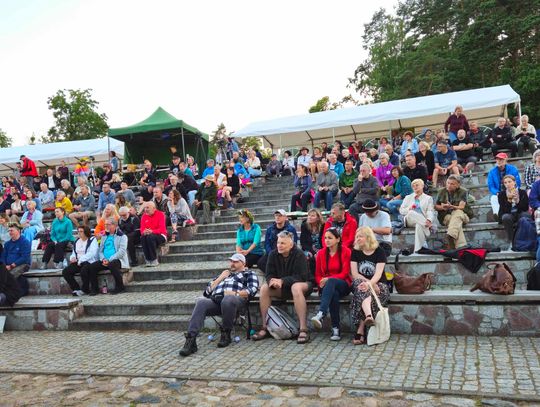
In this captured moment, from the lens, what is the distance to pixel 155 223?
9.32 meters

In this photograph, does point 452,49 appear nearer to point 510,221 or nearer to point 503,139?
point 503,139

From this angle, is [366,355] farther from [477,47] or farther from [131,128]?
[477,47]

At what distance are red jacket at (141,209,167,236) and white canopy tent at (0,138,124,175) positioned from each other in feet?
39.8

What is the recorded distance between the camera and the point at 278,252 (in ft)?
19.5

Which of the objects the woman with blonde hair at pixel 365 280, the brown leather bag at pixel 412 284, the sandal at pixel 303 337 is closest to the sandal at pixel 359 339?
the woman with blonde hair at pixel 365 280

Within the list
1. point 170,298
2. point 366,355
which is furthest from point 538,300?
point 170,298

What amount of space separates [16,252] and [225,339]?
217 inches

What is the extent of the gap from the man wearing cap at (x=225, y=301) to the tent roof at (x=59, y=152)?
53.1ft

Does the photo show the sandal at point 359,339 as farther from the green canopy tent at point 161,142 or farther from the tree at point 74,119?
the tree at point 74,119

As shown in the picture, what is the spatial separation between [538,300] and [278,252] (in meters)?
3.02

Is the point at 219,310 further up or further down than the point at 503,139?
further down

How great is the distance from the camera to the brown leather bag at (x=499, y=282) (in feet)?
16.2

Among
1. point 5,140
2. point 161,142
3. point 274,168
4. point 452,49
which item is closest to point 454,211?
point 274,168

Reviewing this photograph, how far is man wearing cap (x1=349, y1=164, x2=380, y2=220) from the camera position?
328 inches
